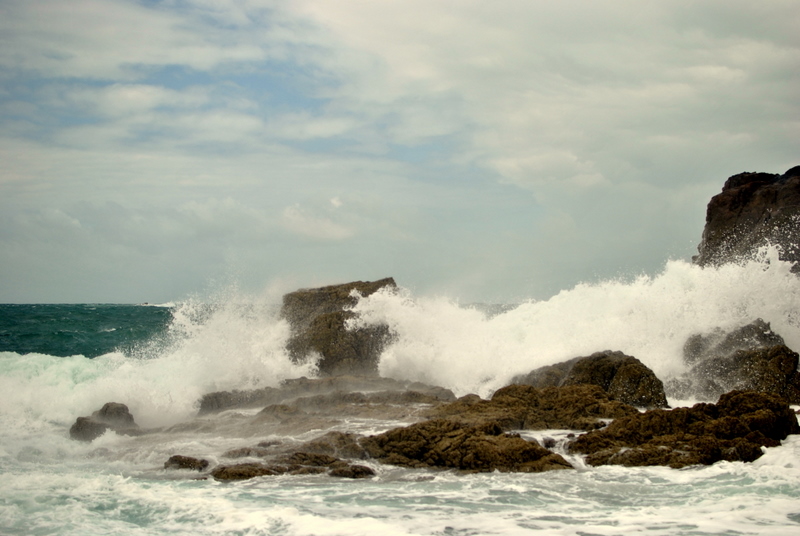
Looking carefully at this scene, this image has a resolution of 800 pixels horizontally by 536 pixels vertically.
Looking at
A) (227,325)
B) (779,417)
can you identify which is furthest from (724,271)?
(227,325)

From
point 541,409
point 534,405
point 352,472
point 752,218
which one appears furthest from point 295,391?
point 752,218

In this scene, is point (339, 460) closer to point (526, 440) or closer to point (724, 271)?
point (526, 440)

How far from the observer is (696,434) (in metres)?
8.86

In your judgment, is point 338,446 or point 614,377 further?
point 614,377

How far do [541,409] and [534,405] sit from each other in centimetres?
21

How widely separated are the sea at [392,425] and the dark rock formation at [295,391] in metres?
0.65

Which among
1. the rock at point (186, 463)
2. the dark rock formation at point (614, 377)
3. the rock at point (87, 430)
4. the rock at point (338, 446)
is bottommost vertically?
the rock at point (87, 430)

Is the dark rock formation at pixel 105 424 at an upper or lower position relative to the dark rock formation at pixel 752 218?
lower

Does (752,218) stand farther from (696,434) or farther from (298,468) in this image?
(298,468)

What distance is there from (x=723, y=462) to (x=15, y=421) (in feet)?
42.3

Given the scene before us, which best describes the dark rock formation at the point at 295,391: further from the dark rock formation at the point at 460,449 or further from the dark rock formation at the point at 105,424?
the dark rock formation at the point at 460,449

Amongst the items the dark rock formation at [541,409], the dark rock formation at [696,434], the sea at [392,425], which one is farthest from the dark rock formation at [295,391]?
the dark rock formation at [696,434]

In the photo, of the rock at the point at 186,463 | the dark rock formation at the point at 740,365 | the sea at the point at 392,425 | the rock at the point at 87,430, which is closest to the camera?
the sea at the point at 392,425

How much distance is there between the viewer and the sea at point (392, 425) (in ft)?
21.2
